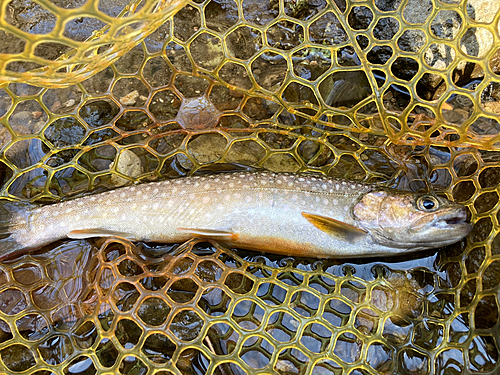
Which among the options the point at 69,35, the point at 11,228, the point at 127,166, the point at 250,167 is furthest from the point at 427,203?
the point at 69,35

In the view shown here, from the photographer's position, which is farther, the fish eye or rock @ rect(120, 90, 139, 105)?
rock @ rect(120, 90, 139, 105)

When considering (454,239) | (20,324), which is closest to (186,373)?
(20,324)

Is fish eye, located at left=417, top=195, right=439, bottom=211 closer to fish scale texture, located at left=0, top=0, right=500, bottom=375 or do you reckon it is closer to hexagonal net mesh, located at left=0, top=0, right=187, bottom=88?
fish scale texture, located at left=0, top=0, right=500, bottom=375

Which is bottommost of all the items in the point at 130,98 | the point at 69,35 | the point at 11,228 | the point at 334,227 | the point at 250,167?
the point at 11,228

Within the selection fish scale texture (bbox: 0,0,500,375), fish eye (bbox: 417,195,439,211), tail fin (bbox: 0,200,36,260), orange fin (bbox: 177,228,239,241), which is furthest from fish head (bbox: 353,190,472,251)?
tail fin (bbox: 0,200,36,260)

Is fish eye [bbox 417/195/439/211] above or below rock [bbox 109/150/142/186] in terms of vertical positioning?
above

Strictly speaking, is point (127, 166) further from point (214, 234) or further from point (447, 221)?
point (447, 221)

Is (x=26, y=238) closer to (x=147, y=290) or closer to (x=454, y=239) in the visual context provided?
(x=147, y=290)
